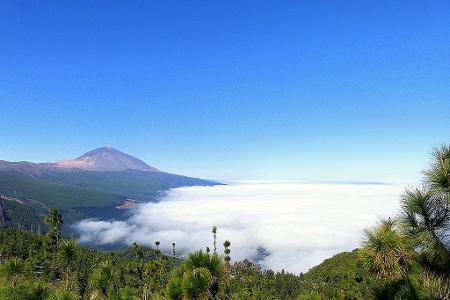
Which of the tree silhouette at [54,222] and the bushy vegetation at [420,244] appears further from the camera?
the tree silhouette at [54,222]

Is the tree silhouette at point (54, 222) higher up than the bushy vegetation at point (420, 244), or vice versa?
the bushy vegetation at point (420, 244)

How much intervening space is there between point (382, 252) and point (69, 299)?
17.0m

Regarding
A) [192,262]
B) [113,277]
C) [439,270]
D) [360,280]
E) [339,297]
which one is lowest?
[360,280]

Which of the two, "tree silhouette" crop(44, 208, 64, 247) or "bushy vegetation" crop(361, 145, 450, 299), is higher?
"bushy vegetation" crop(361, 145, 450, 299)

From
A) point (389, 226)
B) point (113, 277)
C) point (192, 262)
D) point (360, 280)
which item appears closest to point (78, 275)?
point (360, 280)

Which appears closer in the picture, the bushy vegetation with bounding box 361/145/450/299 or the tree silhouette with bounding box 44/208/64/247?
the bushy vegetation with bounding box 361/145/450/299

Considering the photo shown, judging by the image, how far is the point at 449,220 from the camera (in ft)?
35.0

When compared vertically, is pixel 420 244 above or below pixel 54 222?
above

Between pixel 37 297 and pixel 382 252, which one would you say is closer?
pixel 382 252

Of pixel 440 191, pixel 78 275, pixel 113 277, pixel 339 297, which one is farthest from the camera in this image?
pixel 78 275

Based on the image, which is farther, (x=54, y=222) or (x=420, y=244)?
(x=54, y=222)

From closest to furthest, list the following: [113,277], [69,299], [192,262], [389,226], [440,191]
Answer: [440,191]
[389,226]
[192,262]
[69,299]
[113,277]

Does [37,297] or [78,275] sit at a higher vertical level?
[37,297]

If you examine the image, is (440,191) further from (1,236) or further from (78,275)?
(1,236)
